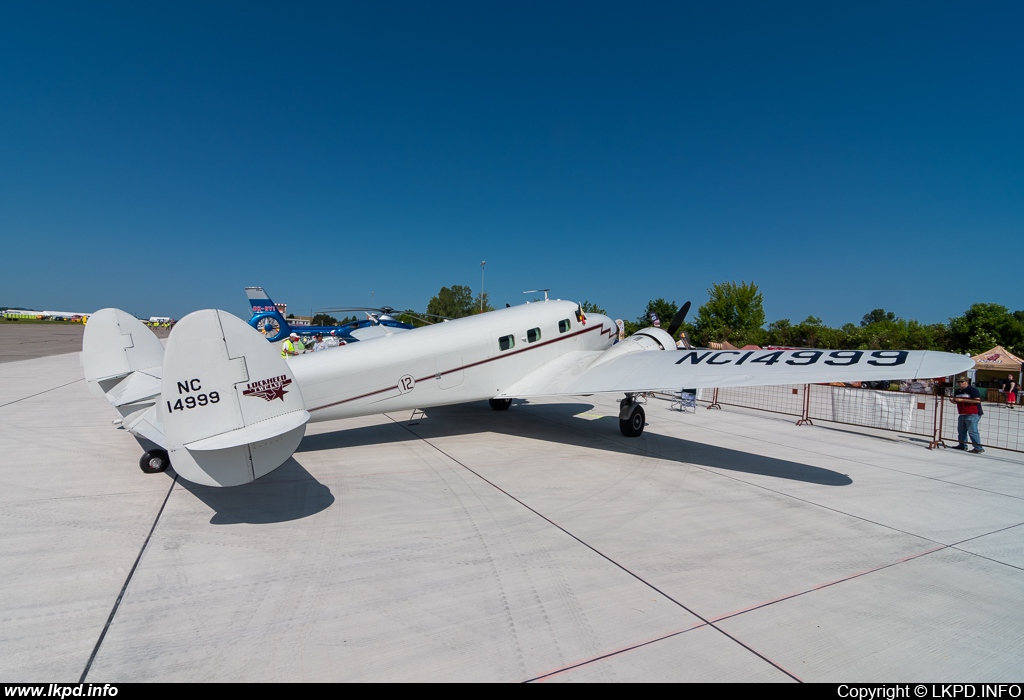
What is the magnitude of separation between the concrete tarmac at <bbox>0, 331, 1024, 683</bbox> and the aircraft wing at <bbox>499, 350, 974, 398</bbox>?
1.55 meters

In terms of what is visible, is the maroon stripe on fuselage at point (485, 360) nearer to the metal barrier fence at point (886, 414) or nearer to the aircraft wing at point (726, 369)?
the aircraft wing at point (726, 369)

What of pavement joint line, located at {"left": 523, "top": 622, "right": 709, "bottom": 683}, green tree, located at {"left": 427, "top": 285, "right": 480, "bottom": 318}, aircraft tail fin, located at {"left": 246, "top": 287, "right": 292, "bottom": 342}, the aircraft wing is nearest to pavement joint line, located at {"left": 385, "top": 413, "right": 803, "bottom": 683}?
pavement joint line, located at {"left": 523, "top": 622, "right": 709, "bottom": 683}

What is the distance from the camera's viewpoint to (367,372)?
8.18 m

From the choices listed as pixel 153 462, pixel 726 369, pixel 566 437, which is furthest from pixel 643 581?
pixel 153 462

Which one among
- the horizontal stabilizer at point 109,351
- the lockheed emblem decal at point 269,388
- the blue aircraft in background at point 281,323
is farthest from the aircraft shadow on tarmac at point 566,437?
the blue aircraft in background at point 281,323

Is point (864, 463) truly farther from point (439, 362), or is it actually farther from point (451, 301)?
point (451, 301)

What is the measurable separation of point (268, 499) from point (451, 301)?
101785 mm

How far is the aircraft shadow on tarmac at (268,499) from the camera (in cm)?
548

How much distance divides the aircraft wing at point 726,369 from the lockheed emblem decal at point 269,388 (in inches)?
215

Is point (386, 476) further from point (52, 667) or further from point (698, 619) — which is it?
point (698, 619)

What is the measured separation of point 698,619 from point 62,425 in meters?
12.4

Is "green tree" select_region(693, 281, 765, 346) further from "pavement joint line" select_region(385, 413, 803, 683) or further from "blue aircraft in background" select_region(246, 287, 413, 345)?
"pavement joint line" select_region(385, 413, 803, 683)

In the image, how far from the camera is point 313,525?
5.29 metres
